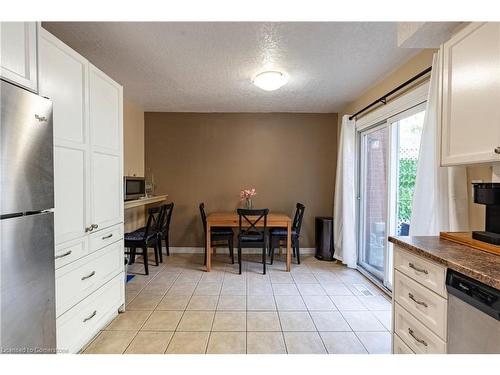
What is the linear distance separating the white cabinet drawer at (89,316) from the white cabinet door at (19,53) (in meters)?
1.36

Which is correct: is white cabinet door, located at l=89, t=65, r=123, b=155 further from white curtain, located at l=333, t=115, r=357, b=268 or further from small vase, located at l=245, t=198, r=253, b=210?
white curtain, located at l=333, t=115, r=357, b=268

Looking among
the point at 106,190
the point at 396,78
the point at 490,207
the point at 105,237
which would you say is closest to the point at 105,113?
the point at 106,190

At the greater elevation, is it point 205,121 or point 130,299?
point 205,121

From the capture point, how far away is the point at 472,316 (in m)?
0.95

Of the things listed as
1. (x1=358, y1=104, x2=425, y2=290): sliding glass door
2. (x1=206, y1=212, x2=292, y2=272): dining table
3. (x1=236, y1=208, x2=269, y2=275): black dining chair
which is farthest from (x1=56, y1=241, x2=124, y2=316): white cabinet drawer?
(x1=358, y1=104, x2=425, y2=290): sliding glass door

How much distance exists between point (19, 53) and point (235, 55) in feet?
5.14

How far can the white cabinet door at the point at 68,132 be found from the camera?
56.8 inches

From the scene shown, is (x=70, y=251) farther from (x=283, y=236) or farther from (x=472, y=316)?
(x=283, y=236)

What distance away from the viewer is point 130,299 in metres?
2.53

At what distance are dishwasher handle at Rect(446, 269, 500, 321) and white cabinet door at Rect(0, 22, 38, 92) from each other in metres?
2.12
